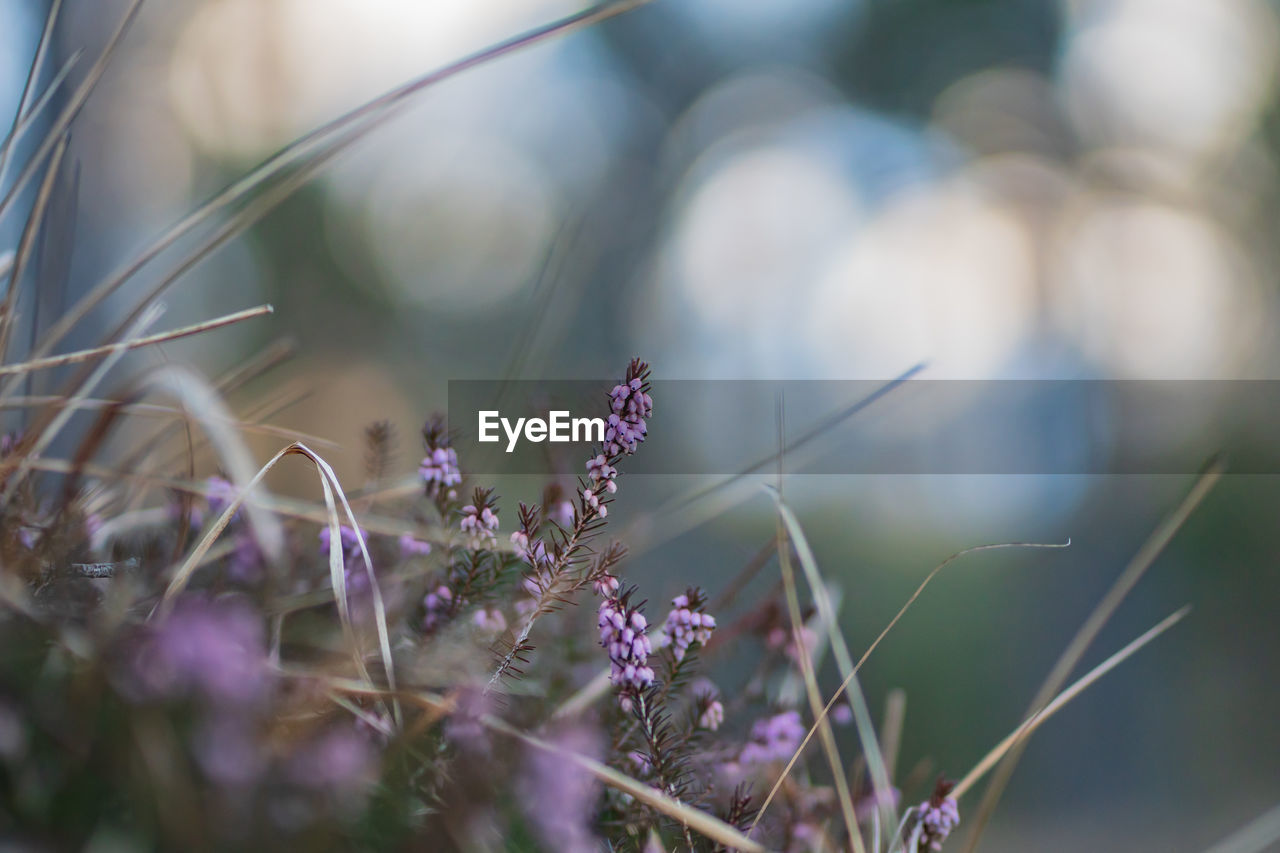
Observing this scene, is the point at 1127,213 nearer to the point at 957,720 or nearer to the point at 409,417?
the point at 957,720

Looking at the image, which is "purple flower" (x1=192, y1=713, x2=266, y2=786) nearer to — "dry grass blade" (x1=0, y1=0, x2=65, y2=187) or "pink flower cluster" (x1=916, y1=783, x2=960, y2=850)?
"pink flower cluster" (x1=916, y1=783, x2=960, y2=850)

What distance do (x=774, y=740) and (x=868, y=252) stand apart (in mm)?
6641

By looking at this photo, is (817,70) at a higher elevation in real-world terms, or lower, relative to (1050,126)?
higher

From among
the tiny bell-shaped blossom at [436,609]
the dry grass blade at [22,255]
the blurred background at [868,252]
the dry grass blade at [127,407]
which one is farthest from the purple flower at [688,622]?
the blurred background at [868,252]

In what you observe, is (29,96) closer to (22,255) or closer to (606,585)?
(22,255)

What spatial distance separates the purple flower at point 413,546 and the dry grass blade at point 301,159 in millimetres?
251

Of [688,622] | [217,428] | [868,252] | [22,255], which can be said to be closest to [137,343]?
[217,428]

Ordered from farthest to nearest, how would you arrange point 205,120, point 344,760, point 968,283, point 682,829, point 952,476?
1. point 968,283
2. point 205,120
3. point 952,476
4. point 682,829
5. point 344,760

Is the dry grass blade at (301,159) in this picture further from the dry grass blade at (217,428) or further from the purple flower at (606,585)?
the purple flower at (606,585)

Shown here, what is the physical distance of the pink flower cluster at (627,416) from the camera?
1.54 ft

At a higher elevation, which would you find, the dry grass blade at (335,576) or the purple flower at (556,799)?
the dry grass blade at (335,576)

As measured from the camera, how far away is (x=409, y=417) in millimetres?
7117

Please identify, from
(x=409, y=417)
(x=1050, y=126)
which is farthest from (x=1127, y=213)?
(x=409, y=417)

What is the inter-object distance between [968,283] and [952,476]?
175cm
